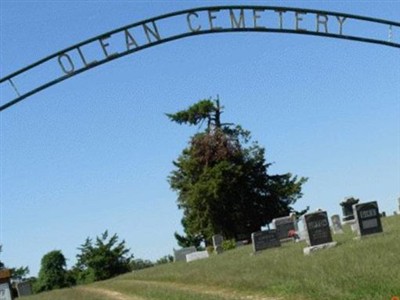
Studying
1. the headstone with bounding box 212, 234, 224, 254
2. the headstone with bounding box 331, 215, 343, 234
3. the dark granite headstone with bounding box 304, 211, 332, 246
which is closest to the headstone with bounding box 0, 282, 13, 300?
the dark granite headstone with bounding box 304, 211, 332, 246

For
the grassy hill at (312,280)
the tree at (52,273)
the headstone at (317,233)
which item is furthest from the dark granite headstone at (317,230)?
the tree at (52,273)

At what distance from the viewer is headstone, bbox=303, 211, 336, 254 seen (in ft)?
79.7

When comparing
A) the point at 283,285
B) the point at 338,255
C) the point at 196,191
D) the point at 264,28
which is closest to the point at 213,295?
the point at 283,285

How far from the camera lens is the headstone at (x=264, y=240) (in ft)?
110

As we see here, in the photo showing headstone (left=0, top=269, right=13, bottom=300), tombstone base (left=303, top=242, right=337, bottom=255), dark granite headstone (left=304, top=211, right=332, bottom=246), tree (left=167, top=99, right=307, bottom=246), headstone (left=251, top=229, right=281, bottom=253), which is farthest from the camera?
tree (left=167, top=99, right=307, bottom=246)

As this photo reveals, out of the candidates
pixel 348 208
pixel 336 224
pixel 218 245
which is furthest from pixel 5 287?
pixel 218 245

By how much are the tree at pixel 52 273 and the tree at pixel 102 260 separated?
304 centimetres

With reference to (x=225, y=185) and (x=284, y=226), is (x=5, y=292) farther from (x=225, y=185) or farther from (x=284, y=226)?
(x=225, y=185)

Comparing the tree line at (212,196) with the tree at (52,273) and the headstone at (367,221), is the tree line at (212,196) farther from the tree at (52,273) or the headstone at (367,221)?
the headstone at (367,221)

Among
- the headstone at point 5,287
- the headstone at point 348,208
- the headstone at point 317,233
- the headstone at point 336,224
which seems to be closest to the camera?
the headstone at point 5,287

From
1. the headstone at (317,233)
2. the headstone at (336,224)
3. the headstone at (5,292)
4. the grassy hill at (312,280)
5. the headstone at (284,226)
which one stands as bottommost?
the grassy hill at (312,280)

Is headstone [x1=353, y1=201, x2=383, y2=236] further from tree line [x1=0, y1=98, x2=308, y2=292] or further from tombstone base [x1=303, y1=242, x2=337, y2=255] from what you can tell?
tree line [x1=0, y1=98, x2=308, y2=292]

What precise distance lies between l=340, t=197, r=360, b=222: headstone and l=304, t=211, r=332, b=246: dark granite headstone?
18487 millimetres

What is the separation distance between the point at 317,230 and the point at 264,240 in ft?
30.6
